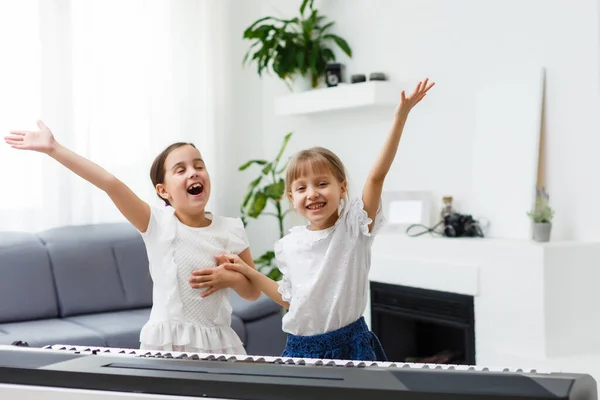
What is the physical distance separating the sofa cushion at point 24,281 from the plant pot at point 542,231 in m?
2.41

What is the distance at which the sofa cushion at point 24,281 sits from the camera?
3770 mm

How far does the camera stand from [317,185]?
2.00m

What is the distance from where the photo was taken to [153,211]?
208 centimetres

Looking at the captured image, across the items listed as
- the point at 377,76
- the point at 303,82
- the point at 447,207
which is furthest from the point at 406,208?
the point at 303,82

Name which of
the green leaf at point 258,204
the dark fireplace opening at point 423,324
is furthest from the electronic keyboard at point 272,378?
the green leaf at point 258,204

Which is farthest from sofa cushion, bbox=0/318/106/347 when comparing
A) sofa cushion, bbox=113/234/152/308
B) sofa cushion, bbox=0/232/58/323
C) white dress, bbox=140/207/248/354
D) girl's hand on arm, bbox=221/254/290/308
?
girl's hand on arm, bbox=221/254/290/308

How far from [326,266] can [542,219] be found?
174 centimetres

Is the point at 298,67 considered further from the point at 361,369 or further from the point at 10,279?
the point at 361,369

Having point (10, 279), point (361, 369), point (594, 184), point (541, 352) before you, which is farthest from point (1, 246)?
point (361, 369)

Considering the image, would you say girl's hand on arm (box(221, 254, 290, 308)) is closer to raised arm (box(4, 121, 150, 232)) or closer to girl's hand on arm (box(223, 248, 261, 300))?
girl's hand on arm (box(223, 248, 261, 300))

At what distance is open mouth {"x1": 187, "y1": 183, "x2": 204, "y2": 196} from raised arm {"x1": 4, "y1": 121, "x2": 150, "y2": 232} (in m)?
0.13

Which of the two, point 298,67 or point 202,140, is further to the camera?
point 202,140

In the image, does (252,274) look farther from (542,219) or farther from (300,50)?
(300,50)

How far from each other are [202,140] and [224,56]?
595 millimetres
